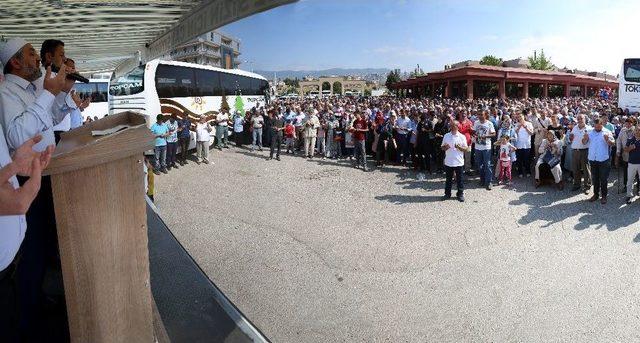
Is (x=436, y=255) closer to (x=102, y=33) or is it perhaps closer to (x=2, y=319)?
(x=2, y=319)

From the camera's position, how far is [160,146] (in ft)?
42.7

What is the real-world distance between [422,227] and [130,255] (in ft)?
Answer: 22.0

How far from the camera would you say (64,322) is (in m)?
2.23

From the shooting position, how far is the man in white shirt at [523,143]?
1149 cm

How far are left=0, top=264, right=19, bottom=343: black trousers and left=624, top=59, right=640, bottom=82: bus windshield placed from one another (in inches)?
887

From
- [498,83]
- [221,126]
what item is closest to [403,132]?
[221,126]

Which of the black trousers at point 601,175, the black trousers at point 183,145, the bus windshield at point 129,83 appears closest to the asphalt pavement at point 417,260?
the black trousers at point 601,175

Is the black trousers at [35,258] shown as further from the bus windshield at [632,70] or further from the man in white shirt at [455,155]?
the bus windshield at [632,70]

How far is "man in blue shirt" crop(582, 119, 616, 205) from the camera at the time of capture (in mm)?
9086

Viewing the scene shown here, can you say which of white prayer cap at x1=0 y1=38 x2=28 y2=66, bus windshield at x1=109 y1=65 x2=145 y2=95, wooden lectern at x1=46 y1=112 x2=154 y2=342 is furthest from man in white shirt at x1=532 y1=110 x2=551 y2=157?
bus windshield at x1=109 y1=65 x2=145 y2=95

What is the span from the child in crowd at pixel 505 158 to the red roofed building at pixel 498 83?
26.1 meters

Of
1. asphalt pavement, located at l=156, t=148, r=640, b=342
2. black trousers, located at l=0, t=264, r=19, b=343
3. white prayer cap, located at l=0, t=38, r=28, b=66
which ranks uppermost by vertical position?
white prayer cap, located at l=0, t=38, r=28, b=66

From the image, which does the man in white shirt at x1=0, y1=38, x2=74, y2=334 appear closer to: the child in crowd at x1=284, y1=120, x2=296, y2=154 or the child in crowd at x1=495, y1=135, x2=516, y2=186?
the child in crowd at x1=495, y1=135, x2=516, y2=186

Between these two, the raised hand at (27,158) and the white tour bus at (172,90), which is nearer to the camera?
the raised hand at (27,158)
